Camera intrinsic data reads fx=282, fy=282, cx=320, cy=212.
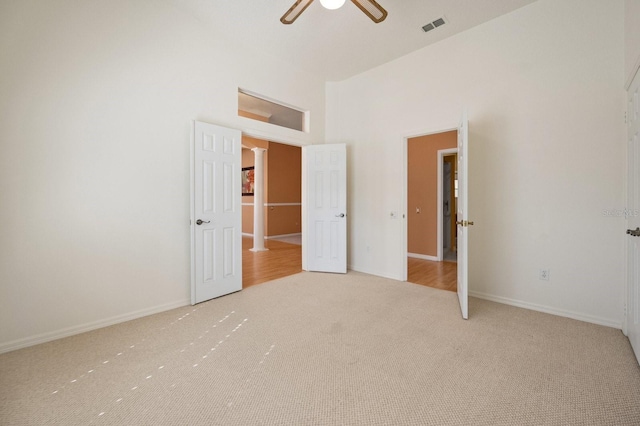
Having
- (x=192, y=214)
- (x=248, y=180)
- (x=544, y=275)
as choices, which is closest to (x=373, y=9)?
(x=192, y=214)

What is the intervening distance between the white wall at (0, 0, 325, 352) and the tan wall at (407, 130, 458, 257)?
3.96 m

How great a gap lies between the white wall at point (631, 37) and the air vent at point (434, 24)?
151 cm

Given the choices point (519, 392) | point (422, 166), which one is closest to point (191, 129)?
point (519, 392)

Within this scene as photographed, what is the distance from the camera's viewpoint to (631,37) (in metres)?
2.29

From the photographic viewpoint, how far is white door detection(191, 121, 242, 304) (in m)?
3.12

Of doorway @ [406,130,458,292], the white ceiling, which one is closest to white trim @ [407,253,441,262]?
doorway @ [406,130,458,292]

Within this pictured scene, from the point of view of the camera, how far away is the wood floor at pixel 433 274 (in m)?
3.88

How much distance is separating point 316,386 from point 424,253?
447 centimetres

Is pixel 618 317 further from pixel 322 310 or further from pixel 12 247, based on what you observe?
pixel 12 247

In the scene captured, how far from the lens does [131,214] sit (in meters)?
2.74

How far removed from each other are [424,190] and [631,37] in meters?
3.54

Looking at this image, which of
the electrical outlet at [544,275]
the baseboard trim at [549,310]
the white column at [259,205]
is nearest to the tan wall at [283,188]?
the white column at [259,205]

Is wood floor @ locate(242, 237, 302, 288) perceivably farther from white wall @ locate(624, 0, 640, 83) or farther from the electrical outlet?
white wall @ locate(624, 0, 640, 83)

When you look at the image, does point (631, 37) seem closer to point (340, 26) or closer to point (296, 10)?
point (340, 26)
